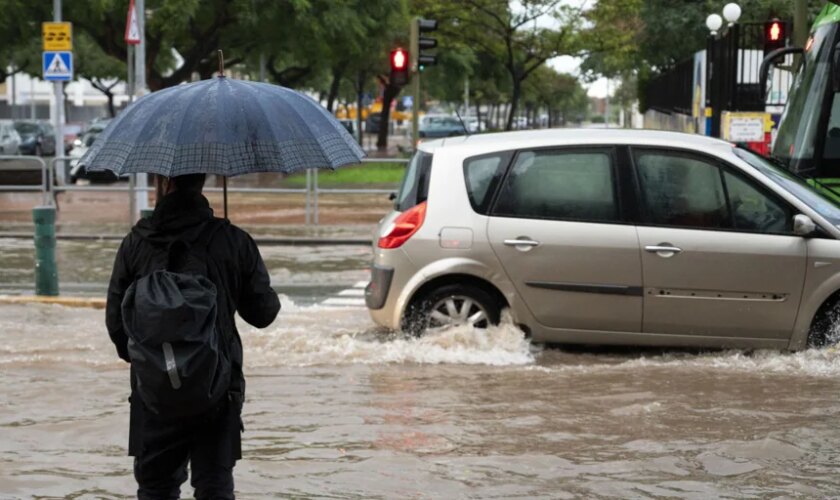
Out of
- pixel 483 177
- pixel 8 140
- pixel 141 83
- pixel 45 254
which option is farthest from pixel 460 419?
pixel 8 140

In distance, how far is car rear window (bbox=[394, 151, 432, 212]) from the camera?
9.61 meters

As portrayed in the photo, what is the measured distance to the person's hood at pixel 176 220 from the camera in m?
4.42

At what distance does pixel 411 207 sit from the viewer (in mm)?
9609

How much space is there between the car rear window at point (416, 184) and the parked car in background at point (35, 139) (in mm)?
44531

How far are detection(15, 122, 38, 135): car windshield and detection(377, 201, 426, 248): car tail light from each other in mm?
46719

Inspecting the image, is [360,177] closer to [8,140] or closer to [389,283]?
[8,140]

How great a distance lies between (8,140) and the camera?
4750 centimetres

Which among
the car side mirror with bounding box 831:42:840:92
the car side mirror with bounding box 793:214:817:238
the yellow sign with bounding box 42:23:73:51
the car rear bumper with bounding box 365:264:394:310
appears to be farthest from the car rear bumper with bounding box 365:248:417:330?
the yellow sign with bounding box 42:23:73:51

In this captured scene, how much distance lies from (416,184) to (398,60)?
1285cm

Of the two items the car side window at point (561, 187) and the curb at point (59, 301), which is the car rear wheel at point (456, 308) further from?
the curb at point (59, 301)

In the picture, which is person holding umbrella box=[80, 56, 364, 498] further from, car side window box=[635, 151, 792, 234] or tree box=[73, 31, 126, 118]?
tree box=[73, 31, 126, 118]

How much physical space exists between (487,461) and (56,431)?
258 cm

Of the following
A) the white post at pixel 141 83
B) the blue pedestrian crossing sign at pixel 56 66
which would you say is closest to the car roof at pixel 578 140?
the white post at pixel 141 83

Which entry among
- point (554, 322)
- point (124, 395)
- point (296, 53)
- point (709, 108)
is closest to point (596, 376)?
point (554, 322)
